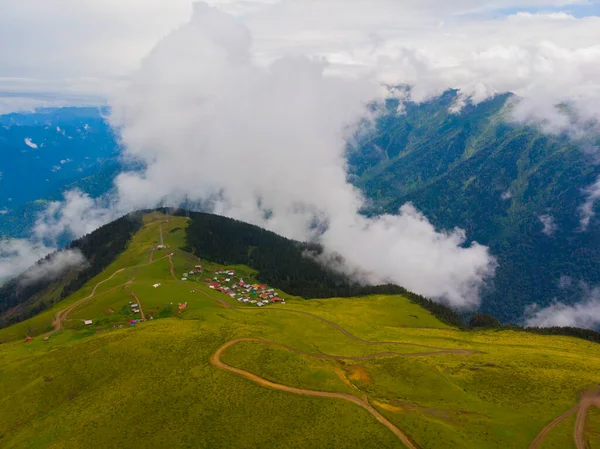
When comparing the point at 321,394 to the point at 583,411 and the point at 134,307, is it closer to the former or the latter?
the point at 583,411

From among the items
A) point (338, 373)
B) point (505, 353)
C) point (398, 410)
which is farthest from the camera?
point (505, 353)

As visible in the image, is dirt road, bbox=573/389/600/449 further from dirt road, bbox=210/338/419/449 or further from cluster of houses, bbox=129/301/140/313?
cluster of houses, bbox=129/301/140/313

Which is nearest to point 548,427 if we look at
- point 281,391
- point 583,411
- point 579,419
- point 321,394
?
point 579,419

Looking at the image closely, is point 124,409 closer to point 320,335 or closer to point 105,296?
point 320,335

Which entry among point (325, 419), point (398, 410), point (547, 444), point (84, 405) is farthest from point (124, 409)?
point (547, 444)

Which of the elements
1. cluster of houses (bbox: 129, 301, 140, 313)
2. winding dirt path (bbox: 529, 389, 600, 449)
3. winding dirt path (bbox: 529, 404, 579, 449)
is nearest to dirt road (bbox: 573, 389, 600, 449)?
winding dirt path (bbox: 529, 389, 600, 449)

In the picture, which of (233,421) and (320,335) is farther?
(320,335)

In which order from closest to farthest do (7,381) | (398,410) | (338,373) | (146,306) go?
1. (398,410)
2. (338,373)
3. (7,381)
4. (146,306)

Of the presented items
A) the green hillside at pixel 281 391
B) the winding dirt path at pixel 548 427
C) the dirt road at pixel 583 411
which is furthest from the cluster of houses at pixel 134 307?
the dirt road at pixel 583 411
